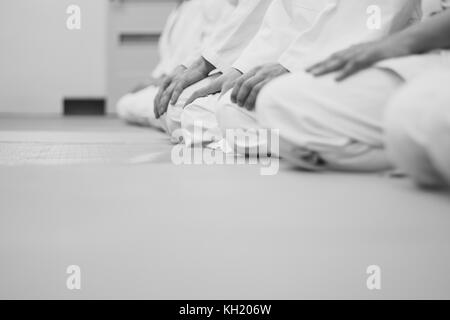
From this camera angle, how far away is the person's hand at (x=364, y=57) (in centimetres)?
132

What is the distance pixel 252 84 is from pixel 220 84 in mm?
466

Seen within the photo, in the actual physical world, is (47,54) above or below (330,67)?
above

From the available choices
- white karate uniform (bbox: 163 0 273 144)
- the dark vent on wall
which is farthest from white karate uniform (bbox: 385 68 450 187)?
the dark vent on wall

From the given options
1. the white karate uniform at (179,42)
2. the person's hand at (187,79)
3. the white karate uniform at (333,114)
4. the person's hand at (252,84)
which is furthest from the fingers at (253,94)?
the white karate uniform at (179,42)

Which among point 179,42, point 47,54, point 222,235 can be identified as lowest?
point 222,235

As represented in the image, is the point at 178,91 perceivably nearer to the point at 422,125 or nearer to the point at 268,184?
the point at 268,184

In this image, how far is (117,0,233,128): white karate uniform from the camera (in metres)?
3.38

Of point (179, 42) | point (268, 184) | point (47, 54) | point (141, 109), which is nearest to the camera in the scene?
point (268, 184)

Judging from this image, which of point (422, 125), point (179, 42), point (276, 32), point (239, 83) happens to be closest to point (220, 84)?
point (276, 32)

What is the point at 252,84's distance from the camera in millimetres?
1651

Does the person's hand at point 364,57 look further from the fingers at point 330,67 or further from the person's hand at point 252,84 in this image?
the person's hand at point 252,84
